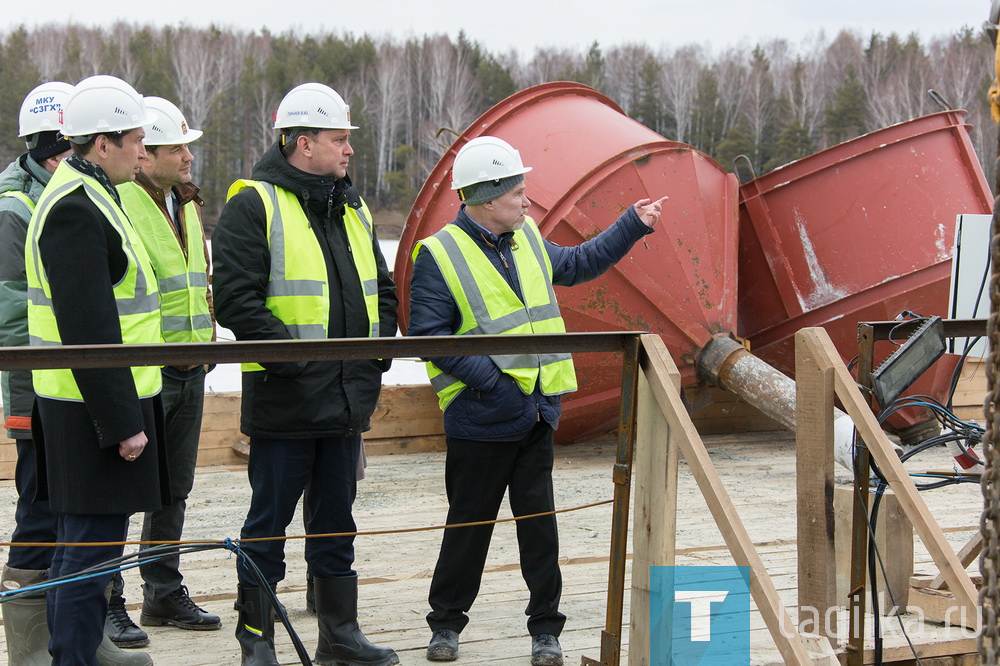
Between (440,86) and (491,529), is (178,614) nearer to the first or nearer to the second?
(491,529)

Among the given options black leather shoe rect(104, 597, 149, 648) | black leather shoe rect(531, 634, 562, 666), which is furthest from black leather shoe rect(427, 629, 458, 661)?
black leather shoe rect(104, 597, 149, 648)

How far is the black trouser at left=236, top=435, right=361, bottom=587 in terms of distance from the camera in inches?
143

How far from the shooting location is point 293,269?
368 centimetres

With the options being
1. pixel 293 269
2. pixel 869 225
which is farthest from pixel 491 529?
pixel 869 225

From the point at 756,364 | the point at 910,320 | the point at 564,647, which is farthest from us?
the point at 756,364

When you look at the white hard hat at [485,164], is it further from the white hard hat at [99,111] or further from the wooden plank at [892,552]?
the wooden plank at [892,552]

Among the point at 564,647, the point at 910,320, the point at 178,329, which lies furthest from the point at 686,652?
the point at 178,329

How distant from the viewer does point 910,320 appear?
363cm

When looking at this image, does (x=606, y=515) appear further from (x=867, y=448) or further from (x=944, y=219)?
(x=944, y=219)

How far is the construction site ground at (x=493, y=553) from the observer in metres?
3.90

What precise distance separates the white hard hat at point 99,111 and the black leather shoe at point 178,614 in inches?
69.4

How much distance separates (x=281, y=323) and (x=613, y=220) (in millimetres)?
3586

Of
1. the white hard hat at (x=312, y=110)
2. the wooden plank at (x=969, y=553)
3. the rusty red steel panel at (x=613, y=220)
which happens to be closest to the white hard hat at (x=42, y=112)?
the white hard hat at (x=312, y=110)

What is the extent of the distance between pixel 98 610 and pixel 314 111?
1784 millimetres
